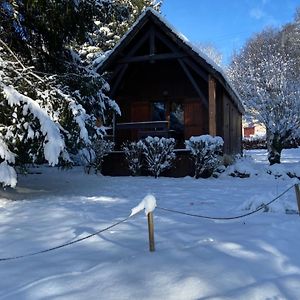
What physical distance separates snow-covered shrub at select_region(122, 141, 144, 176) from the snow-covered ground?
6.70 meters

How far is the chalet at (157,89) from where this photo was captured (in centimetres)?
1515

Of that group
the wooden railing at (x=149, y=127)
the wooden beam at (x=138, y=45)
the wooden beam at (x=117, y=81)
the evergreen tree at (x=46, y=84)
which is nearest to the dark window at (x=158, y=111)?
the wooden railing at (x=149, y=127)

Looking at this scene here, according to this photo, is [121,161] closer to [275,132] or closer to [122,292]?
[275,132]

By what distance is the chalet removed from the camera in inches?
596

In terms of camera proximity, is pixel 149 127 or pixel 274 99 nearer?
pixel 149 127

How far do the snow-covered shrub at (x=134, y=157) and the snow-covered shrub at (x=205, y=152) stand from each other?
1934 mm

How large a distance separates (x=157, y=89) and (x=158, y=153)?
414 cm

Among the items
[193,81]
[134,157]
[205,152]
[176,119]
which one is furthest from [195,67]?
[176,119]

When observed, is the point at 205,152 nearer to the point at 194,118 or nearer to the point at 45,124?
the point at 194,118

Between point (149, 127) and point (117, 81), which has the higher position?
point (117, 81)

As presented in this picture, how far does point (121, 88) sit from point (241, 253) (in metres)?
14.1

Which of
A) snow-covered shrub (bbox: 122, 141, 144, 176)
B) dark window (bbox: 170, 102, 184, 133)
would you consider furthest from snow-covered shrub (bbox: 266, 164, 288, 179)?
dark window (bbox: 170, 102, 184, 133)

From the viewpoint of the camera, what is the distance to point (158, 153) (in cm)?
1437

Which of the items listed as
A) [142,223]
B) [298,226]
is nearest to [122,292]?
[142,223]
